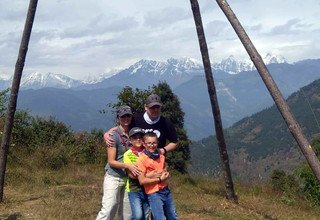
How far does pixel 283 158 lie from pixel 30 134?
598 feet

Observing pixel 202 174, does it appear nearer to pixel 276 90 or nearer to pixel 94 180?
pixel 94 180

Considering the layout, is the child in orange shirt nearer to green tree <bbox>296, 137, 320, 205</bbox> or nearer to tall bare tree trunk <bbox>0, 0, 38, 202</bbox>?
tall bare tree trunk <bbox>0, 0, 38, 202</bbox>

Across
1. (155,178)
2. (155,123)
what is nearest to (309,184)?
(155,123)

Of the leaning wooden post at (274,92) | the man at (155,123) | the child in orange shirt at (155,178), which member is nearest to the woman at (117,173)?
the man at (155,123)

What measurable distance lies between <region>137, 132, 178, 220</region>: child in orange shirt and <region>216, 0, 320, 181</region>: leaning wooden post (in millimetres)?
1710

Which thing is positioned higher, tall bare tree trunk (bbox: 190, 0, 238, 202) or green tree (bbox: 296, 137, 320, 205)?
tall bare tree trunk (bbox: 190, 0, 238, 202)

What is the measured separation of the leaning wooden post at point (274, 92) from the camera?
573 centimetres

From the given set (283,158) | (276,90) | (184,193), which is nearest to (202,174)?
(184,193)

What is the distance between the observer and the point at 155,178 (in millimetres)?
5609

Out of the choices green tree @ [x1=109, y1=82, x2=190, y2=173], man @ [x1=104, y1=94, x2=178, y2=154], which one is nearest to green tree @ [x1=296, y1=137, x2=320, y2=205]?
man @ [x1=104, y1=94, x2=178, y2=154]

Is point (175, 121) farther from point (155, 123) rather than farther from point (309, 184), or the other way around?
point (155, 123)

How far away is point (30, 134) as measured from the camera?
15.8 m

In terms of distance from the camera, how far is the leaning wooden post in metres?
5.73

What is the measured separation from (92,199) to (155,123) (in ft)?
14.3
